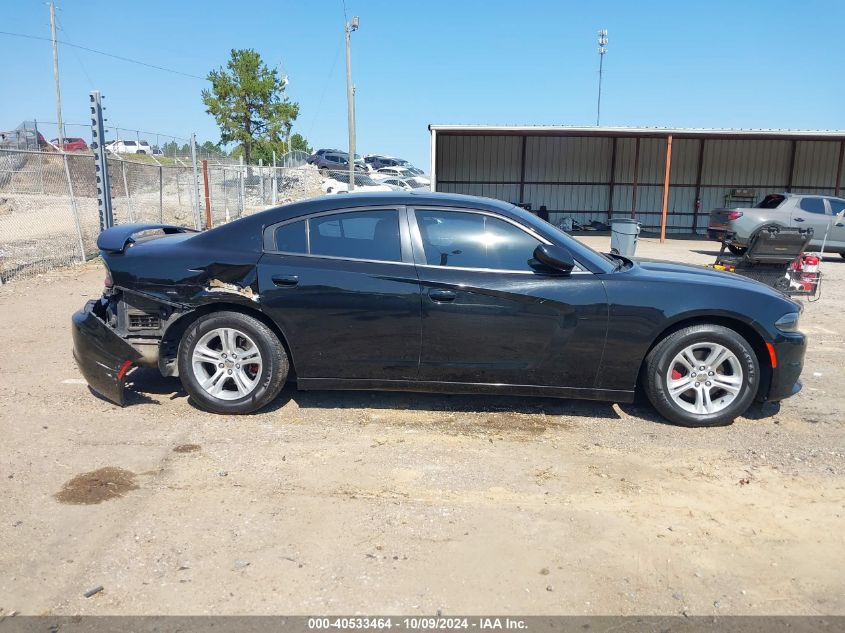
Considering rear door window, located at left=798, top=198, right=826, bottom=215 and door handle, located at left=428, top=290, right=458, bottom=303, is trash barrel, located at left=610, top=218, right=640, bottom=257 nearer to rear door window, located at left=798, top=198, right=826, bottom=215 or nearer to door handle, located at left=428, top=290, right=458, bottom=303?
rear door window, located at left=798, top=198, right=826, bottom=215

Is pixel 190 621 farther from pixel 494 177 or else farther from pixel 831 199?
pixel 494 177

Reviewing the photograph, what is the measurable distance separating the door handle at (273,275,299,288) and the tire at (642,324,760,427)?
251 centimetres

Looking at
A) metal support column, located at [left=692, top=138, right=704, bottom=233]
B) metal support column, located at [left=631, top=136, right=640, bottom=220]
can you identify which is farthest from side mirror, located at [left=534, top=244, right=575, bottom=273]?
metal support column, located at [left=692, top=138, right=704, bottom=233]

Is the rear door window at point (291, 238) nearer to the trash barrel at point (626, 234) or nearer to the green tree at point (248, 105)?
the trash barrel at point (626, 234)

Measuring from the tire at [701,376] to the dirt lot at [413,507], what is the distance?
0.13m

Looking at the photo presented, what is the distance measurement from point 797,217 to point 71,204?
53.8 feet

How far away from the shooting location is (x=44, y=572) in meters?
2.89

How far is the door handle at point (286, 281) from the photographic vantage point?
4590 millimetres

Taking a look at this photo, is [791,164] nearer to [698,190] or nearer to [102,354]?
[698,190]

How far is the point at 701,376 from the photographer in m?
4.57

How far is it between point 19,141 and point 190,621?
2492 cm

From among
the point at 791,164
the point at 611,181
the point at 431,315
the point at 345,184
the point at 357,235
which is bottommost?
the point at 431,315

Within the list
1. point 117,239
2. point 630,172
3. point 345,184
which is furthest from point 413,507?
point 345,184

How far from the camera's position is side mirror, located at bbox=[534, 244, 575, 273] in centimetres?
444
